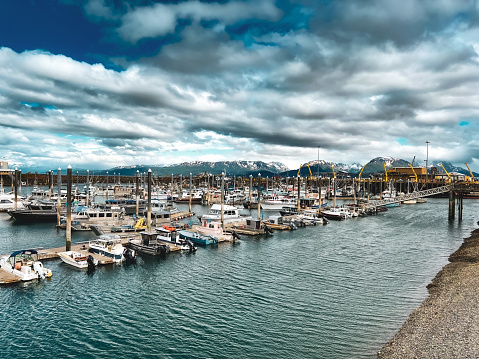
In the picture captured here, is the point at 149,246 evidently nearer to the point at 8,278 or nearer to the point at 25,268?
the point at 25,268

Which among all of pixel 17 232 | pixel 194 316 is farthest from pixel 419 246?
pixel 17 232

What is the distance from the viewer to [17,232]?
53562 millimetres

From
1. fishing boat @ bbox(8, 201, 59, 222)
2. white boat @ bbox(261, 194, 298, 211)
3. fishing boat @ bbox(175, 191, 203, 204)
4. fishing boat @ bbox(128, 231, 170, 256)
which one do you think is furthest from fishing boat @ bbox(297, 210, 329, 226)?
fishing boat @ bbox(175, 191, 203, 204)

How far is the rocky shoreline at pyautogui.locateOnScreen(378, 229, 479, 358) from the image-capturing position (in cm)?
1769

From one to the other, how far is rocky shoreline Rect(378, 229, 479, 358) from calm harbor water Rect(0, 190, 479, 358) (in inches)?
45.3

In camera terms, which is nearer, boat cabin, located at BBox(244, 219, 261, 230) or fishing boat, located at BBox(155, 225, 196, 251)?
fishing boat, located at BBox(155, 225, 196, 251)

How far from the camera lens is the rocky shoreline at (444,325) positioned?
58.0 feet

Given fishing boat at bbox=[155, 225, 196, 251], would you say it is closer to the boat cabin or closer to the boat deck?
the boat cabin

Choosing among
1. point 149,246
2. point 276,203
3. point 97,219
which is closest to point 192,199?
point 276,203

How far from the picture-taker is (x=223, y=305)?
85.2 ft

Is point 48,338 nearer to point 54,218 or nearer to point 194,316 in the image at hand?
point 194,316

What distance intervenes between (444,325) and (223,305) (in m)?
14.7

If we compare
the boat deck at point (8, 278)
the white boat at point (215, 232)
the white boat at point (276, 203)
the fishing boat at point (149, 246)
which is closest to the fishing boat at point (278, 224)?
the white boat at point (215, 232)

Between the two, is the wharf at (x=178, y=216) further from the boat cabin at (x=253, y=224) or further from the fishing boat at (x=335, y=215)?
the fishing boat at (x=335, y=215)
